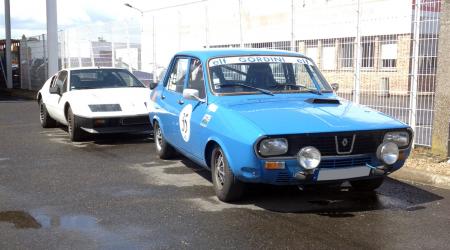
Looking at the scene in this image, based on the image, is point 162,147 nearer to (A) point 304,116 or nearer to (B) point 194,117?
(B) point 194,117

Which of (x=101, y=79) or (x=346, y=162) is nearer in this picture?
(x=346, y=162)

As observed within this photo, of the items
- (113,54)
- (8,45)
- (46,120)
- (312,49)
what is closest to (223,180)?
(312,49)

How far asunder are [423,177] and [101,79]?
6552mm

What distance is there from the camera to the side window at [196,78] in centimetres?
622

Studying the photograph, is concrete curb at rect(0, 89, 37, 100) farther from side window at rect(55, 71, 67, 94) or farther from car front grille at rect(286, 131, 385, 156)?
car front grille at rect(286, 131, 385, 156)

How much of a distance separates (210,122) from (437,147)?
13.0ft

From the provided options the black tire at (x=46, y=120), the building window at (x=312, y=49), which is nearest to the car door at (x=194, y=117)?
the building window at (x=312, y=49)

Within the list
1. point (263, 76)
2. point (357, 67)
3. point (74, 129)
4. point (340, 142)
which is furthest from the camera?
point (74, 129)

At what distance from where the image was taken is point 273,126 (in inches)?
194

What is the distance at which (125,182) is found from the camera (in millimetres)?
6594

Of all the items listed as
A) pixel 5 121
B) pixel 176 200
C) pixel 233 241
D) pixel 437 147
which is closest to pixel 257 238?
pixel 233 241

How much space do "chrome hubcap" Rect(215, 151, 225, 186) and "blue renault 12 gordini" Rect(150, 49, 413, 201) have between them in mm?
11

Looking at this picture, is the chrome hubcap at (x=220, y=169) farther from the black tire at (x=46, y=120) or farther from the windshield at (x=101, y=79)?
the black tire at (x=46, y=120)

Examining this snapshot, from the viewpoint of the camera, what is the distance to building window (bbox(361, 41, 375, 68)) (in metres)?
8.73
